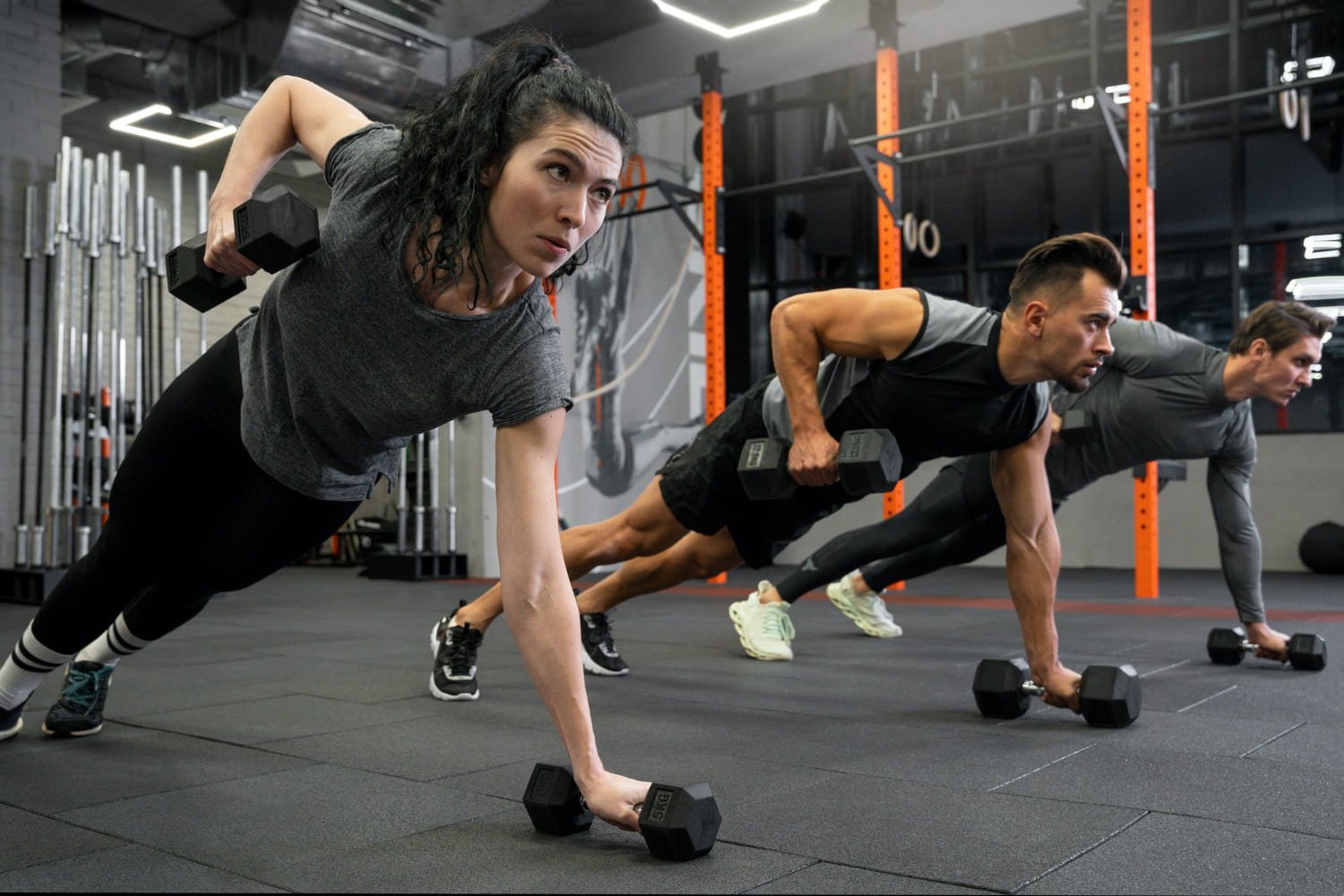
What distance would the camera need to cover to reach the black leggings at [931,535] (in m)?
2.98

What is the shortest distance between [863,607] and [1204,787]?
2.11 m

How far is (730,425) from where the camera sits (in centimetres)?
253

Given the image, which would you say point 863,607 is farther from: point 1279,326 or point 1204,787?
point 1204,787

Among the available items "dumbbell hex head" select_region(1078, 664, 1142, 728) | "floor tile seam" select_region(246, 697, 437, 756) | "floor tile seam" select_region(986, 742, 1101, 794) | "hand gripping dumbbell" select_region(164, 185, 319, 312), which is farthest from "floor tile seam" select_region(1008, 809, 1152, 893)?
"floor tile seam" select_region(246, 697, 437, 756)

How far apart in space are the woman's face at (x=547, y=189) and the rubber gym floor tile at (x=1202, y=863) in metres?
0.89

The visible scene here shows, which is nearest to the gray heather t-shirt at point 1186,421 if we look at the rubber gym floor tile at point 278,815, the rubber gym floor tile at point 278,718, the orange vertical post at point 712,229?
the rubber gym floor tile at point 278,718

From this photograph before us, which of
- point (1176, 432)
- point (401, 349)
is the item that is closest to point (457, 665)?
point (401, 349)

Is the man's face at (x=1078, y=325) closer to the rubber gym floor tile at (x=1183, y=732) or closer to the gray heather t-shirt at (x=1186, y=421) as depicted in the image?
the rubber gym floor tile at (x=1183, y=732)

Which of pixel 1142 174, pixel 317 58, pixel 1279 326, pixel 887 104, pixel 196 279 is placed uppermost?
pixel 317 58

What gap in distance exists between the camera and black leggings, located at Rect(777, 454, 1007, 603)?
2.98 m

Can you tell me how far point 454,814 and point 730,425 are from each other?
1.22 meters

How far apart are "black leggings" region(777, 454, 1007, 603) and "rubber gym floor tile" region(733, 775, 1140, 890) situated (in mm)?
1406

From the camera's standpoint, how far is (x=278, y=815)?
1523 mm

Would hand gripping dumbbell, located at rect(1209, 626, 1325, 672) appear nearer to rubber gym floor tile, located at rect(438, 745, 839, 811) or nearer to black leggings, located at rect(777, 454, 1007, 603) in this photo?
black leggings, located at rect(777, 454, 1007, 603)
